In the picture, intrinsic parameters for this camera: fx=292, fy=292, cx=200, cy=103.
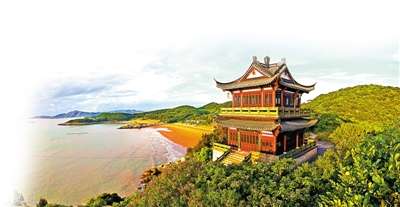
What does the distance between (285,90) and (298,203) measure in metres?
11.0

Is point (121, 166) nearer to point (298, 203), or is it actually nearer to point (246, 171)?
point (246, 171)

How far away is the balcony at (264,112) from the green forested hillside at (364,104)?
26.4 m

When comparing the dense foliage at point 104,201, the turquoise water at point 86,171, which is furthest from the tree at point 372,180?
the turquoise water at point 86,171

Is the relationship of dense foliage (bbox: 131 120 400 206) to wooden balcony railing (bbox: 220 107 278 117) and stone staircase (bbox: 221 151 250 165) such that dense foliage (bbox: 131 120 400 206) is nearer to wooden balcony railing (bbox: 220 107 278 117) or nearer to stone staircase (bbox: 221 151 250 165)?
wooden balcony railing (bbox: 220 107 278 117)

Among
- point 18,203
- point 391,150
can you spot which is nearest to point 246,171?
point 391,150

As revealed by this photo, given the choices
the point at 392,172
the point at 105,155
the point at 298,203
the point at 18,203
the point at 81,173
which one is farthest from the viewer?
the point at 105,155

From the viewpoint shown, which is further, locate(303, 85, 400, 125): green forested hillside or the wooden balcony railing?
locate(303, 85, 400, 125): green forested hillside

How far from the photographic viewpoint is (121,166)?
30969 millimetres

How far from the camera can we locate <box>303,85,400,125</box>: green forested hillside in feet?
148

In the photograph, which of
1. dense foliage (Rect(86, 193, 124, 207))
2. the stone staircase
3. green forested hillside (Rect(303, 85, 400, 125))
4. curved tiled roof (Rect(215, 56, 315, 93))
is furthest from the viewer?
green forested hillside (Rect(303, 85, 400, 125))

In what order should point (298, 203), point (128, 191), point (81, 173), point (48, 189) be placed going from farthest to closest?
point (81, 173) < point (48, 189) < point (128, 191) < point (298, 203)

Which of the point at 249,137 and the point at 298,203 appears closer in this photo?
the point at 298,203

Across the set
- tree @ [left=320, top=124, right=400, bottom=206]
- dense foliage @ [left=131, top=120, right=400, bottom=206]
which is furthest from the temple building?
tree @ [left=320, top=124, right=400, bottom=206]

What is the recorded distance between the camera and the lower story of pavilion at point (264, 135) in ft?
51.5
